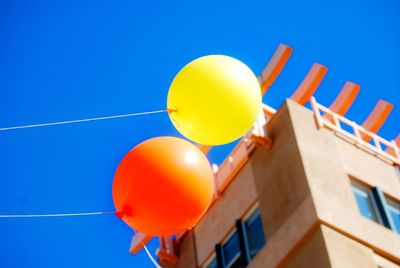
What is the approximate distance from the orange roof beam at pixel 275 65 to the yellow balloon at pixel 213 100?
7.73 m

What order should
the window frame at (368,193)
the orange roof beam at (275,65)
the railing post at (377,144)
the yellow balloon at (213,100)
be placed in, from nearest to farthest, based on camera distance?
1. the yellow balloon at (213,100)
2. the window frame at (368,193)
3. the orange roof beam at (275,65)
4. the railing post at (377,144)

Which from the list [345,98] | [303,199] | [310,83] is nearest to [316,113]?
[310,83]

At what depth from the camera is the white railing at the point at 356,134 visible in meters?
13.2

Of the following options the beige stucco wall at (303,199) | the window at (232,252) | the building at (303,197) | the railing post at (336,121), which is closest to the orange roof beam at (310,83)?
the building at (303,197)

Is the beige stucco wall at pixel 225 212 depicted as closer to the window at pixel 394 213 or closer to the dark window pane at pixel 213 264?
the dark window pane at pixel 213 264

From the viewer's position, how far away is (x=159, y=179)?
5.12m

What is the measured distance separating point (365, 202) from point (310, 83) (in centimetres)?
264

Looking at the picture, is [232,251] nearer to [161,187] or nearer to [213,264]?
[213,264]

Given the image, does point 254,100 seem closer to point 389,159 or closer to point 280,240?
point 280,240

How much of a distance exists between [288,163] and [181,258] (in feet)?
13.3

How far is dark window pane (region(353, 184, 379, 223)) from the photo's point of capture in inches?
470

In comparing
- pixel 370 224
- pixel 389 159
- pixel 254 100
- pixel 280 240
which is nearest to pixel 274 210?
pixel 280 240

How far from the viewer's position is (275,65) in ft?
43.7

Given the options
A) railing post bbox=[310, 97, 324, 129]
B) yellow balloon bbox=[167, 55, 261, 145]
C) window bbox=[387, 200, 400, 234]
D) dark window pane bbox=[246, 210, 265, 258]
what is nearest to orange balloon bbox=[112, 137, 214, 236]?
yellow balloon bbox=[167, 55, 261, 145]
